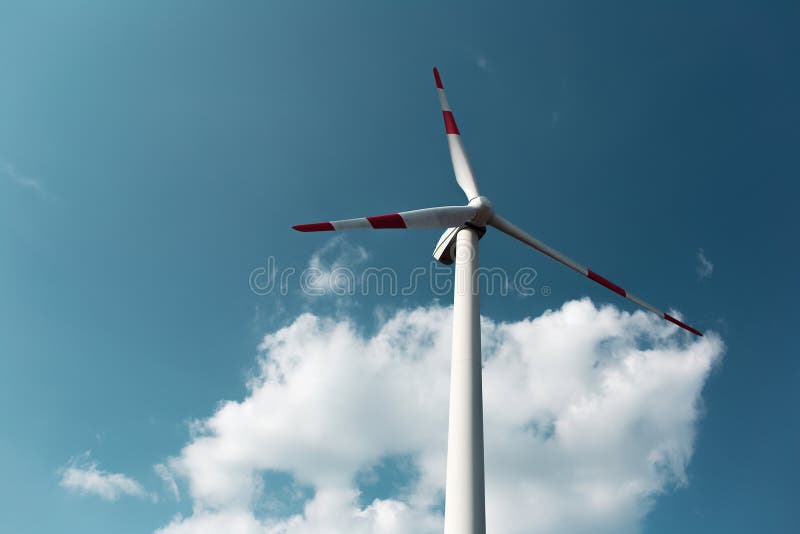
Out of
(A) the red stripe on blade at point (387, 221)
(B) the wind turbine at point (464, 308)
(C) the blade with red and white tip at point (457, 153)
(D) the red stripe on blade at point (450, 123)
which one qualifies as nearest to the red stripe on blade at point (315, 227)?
(B) the wind turbine at point (464, 308)

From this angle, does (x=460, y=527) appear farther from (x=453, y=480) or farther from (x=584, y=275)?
(x=584, y=275)

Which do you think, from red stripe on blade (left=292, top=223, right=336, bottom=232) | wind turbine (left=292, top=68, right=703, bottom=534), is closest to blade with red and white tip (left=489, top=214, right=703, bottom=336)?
wind turbine (left=292, top=68, right=703, bottom=534)

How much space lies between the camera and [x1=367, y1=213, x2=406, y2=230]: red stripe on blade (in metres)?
17.7

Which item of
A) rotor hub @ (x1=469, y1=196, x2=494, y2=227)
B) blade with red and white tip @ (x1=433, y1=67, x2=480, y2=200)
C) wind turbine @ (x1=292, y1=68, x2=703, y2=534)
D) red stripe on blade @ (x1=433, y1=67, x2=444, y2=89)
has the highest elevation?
red stripe on blade @ (x1=433, y1=67, x2=444, y2=89)

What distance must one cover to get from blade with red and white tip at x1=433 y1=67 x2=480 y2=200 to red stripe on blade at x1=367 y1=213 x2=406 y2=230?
19.7 feet

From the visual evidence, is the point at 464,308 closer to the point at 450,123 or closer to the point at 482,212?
the point at 482,212

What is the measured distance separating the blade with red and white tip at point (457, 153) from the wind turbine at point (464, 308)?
5cm

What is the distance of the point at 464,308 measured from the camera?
17.8 metres

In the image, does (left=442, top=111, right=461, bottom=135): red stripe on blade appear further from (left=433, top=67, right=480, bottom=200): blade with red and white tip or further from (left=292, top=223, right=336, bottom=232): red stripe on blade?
(left=292, top=223, right=336, bottom=232): red stripe on blade

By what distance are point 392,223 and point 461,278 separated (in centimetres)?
331

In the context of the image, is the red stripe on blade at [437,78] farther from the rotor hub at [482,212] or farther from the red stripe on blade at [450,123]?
the rotor hub at [482,212]

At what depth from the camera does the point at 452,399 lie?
15.8 meters

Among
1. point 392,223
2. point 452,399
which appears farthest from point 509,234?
point 452,399

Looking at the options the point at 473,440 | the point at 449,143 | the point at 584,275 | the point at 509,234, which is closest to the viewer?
the point at 473,440
